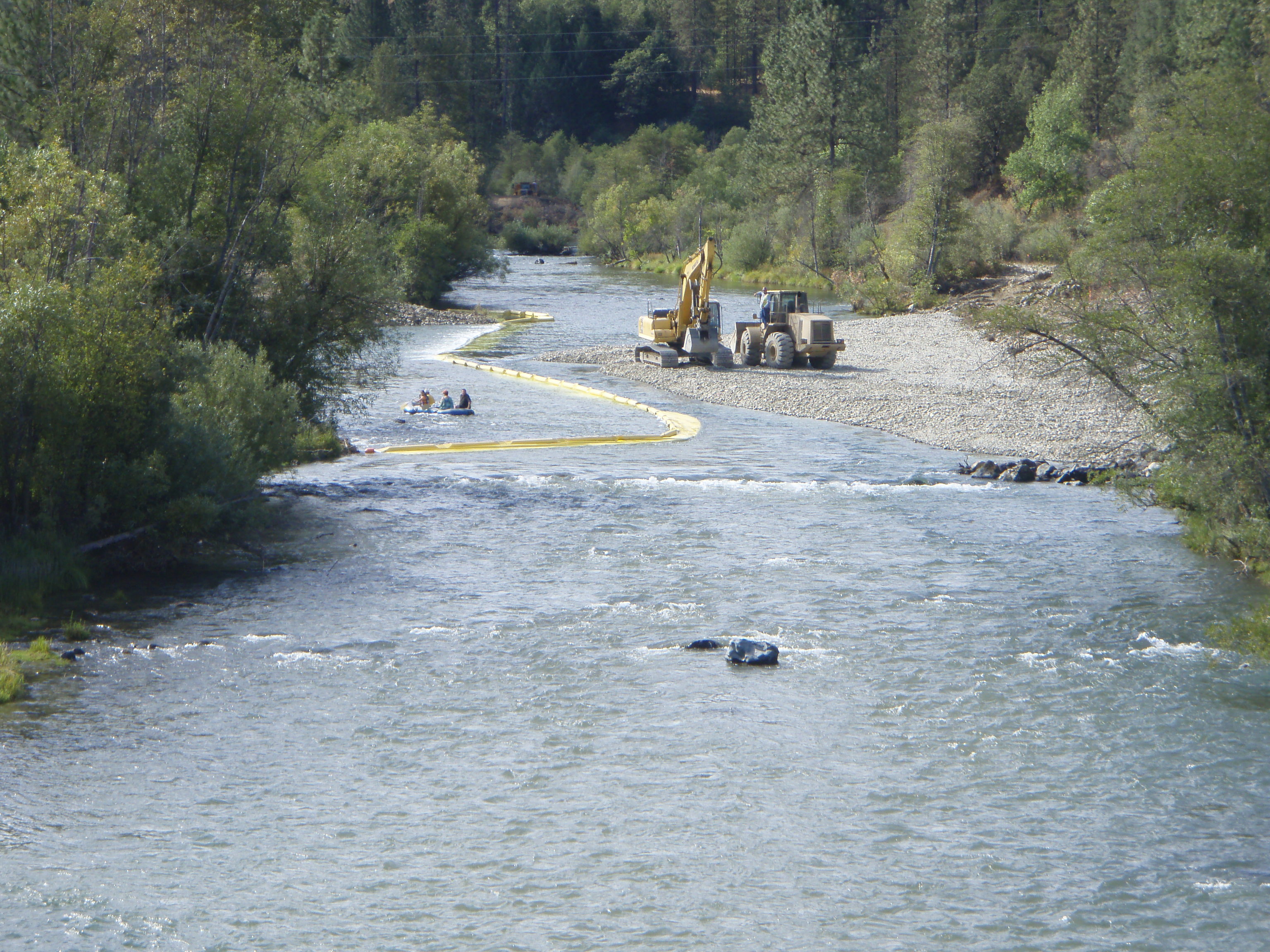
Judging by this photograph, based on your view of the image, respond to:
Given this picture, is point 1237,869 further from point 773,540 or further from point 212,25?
point 212,25

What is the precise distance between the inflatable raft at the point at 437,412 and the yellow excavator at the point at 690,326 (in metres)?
10.9

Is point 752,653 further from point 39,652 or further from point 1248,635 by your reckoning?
point 39,652

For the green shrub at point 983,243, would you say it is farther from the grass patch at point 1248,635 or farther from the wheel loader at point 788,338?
the grass patch at point 1248,635

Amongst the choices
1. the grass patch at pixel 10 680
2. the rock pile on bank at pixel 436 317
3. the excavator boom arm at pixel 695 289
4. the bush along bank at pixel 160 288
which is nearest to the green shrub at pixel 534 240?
the rock pile on bank at pixel 436 317

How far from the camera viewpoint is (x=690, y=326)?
46.9 m

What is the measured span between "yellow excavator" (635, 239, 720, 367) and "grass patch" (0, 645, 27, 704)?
30795 millimetres

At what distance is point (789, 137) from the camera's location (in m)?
90.2

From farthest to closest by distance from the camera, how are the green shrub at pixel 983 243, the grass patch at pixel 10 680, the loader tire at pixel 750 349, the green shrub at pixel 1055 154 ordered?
the green shrub at pixel 1055 154 < the green shrub at pixel 983 243 < the loader tire at pixel 750 349 < the grass patch at pixel 10 680

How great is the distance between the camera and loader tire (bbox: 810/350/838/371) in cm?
4531

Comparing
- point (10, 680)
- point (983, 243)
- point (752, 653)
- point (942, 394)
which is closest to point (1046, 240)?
point (983, 243)

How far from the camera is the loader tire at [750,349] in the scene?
46.0m

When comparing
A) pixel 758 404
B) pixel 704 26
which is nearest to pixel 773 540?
pixel 758 404

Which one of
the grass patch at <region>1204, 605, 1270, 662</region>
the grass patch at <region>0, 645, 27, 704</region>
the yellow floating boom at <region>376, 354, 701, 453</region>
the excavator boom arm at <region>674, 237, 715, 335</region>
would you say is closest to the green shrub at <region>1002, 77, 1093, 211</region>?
the excavator boom arm at <region>674, 237, 715, 335</region>

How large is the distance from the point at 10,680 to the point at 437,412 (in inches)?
899
